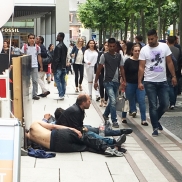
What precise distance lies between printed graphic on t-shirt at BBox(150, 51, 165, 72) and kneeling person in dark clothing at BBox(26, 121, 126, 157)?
195 cm

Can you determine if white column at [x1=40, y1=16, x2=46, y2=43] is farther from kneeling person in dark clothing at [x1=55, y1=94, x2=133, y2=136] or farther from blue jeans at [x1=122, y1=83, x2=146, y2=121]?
kneeling person in dark clothing at [x1=55, y1=94, x2=133, y2=136]

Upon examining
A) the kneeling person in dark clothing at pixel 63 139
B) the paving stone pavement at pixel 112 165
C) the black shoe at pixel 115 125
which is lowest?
the paving stone pavement at pixel 112 165

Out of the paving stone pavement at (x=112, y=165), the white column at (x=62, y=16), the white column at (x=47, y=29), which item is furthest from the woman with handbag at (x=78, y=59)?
the white column at (x=47, y=29)

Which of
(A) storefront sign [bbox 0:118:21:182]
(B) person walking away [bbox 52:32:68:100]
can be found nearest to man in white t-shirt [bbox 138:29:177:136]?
(A) storefront sign [bbox 0:118:21:182]

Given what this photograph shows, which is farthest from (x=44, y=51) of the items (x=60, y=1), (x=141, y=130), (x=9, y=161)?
(x=60, y=1)

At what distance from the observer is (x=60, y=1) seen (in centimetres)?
3725

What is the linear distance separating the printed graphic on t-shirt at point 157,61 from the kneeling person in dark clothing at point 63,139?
1952mm

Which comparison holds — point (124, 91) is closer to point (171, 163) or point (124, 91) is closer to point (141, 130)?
point (141, 130)

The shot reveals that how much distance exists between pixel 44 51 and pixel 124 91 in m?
5.62

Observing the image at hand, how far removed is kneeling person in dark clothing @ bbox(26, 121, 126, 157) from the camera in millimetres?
7992

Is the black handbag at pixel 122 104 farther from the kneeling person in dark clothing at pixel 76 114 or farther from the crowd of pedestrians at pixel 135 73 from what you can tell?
the kneeling person in dark clothing at pixel 76 114

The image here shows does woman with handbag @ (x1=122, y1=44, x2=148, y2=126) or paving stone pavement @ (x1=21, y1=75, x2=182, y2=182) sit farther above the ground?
woman with handbag @ (x1=122, y1=44, x2=148, y2=126)

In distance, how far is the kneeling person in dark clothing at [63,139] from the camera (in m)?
7.99

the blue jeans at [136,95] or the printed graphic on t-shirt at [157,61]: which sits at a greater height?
the printed graphic on t-shirt at [157,61]
